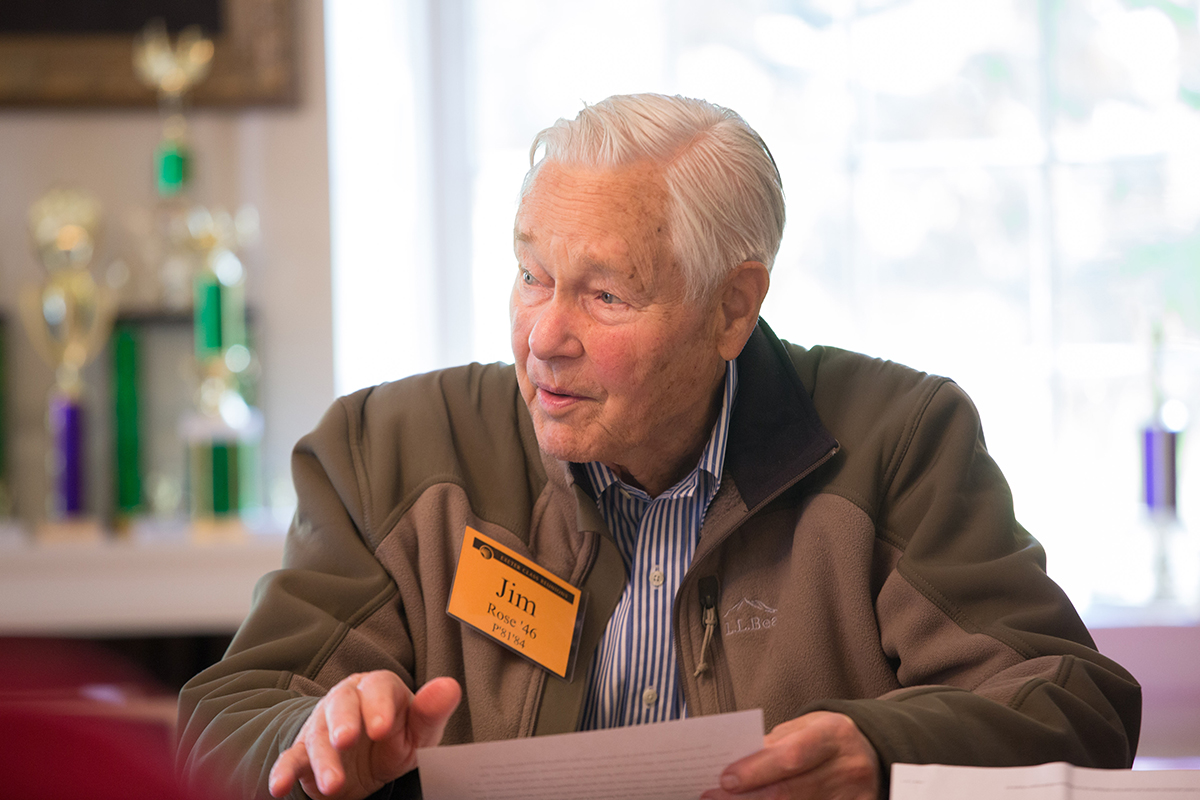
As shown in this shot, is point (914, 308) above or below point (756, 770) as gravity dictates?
above

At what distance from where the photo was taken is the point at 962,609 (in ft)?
3.64

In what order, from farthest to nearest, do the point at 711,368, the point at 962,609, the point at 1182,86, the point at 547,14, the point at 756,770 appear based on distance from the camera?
the point at 547,14, the point at 1182,86, the point at 711,368, the point at 962,609, the point at 756,770

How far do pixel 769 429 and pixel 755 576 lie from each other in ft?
0.55

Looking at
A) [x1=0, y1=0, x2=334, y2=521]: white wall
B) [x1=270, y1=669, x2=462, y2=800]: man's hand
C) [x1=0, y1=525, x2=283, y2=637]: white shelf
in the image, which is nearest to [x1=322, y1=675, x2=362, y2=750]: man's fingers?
[x1=270, y1=669, x2=462, y2=800]: man's hand

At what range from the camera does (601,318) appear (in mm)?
1143

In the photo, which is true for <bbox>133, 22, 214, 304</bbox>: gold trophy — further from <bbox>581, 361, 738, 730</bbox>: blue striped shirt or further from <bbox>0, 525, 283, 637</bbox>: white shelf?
<bbox>581, 361, 738, 730</bbox>: blue striped shirt

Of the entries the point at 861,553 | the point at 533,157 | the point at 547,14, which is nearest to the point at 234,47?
A: the point at 547,14

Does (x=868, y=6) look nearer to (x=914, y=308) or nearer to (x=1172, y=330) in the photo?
(x=914, y=308)

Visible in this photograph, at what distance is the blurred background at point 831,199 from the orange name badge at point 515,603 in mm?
1664

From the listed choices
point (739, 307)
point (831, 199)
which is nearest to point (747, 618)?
point (739, 307)

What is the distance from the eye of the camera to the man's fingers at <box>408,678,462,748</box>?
0.84m

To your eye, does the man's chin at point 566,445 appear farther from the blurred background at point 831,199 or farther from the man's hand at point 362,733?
the blurred background at point 831,199

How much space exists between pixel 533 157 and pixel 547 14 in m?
1.88

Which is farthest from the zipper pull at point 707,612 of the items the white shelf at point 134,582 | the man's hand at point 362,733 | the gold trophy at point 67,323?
the gold trophy at point 67,323
